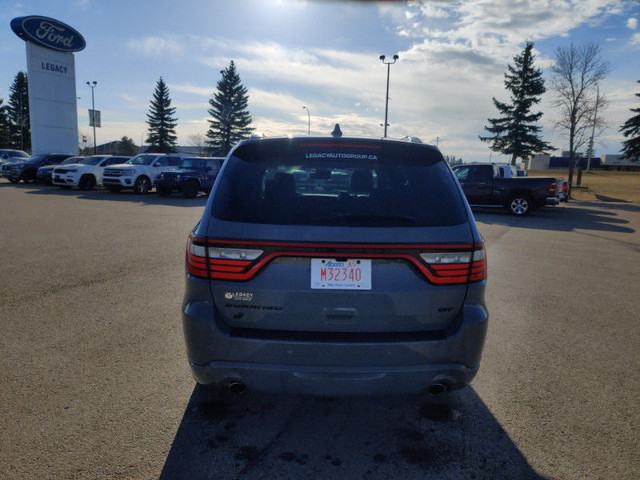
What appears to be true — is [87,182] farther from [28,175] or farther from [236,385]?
[236,385]

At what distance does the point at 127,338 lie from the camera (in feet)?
13.1

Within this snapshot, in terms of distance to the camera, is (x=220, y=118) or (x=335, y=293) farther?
(x=220, y=118)

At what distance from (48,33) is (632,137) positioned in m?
49.0

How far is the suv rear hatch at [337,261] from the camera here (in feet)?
7.23

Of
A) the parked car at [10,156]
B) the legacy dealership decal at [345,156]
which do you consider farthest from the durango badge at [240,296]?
the parked car at [10,156]

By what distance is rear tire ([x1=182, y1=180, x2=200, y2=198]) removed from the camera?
1953 cm

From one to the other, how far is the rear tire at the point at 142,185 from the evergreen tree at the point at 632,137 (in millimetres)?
38825

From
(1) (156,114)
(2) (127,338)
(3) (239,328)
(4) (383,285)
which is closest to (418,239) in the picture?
(4) (383,285)

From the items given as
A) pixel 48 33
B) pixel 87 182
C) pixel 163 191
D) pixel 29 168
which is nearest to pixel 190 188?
pixel 163 191

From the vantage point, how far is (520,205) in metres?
16.5

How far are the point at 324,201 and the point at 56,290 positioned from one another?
4614 mm

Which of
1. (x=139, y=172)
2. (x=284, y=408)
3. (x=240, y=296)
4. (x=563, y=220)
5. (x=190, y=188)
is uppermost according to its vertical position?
(x=139, y=172)

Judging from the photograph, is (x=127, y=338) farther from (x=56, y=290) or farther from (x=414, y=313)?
(x=414, y=313)

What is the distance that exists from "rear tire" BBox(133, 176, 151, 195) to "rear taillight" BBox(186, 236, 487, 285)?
796 inches
